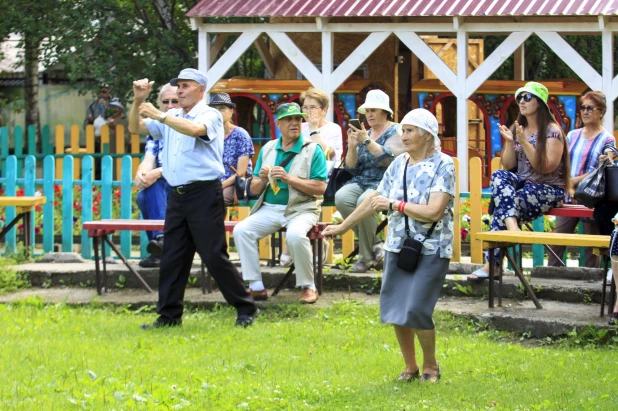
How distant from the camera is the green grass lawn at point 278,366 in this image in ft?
19.9

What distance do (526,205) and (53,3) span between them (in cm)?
1058

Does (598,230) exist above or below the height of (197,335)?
above

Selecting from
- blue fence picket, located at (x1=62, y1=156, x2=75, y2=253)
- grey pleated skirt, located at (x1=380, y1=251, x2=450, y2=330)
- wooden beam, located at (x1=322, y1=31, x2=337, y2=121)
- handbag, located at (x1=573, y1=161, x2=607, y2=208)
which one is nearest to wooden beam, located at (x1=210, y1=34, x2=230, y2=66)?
wooden beam, located at (x1=322, y1=31, x2=337, y2=121)

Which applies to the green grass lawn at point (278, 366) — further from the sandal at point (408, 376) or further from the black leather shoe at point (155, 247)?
the black leather shoe at point (155, 247)

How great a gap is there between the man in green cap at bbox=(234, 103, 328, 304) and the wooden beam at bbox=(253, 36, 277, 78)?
7.81 m

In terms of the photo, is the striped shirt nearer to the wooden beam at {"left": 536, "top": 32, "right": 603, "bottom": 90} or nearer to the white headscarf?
the white headscarf

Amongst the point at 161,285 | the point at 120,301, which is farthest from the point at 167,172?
the point at 120,301

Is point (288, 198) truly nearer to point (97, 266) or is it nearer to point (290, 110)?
point (290, 110)

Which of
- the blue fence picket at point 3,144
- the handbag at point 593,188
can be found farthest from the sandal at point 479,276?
the blue fence picket at point 3,144

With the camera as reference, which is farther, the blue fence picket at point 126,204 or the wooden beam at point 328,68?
the wooden beam at point 328,68

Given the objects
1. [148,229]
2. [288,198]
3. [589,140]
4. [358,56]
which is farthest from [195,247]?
[358,56]

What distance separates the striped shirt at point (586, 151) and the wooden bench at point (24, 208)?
17.2 ft

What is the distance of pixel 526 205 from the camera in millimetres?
9070

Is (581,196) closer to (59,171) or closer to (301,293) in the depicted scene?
→ (301,293)
